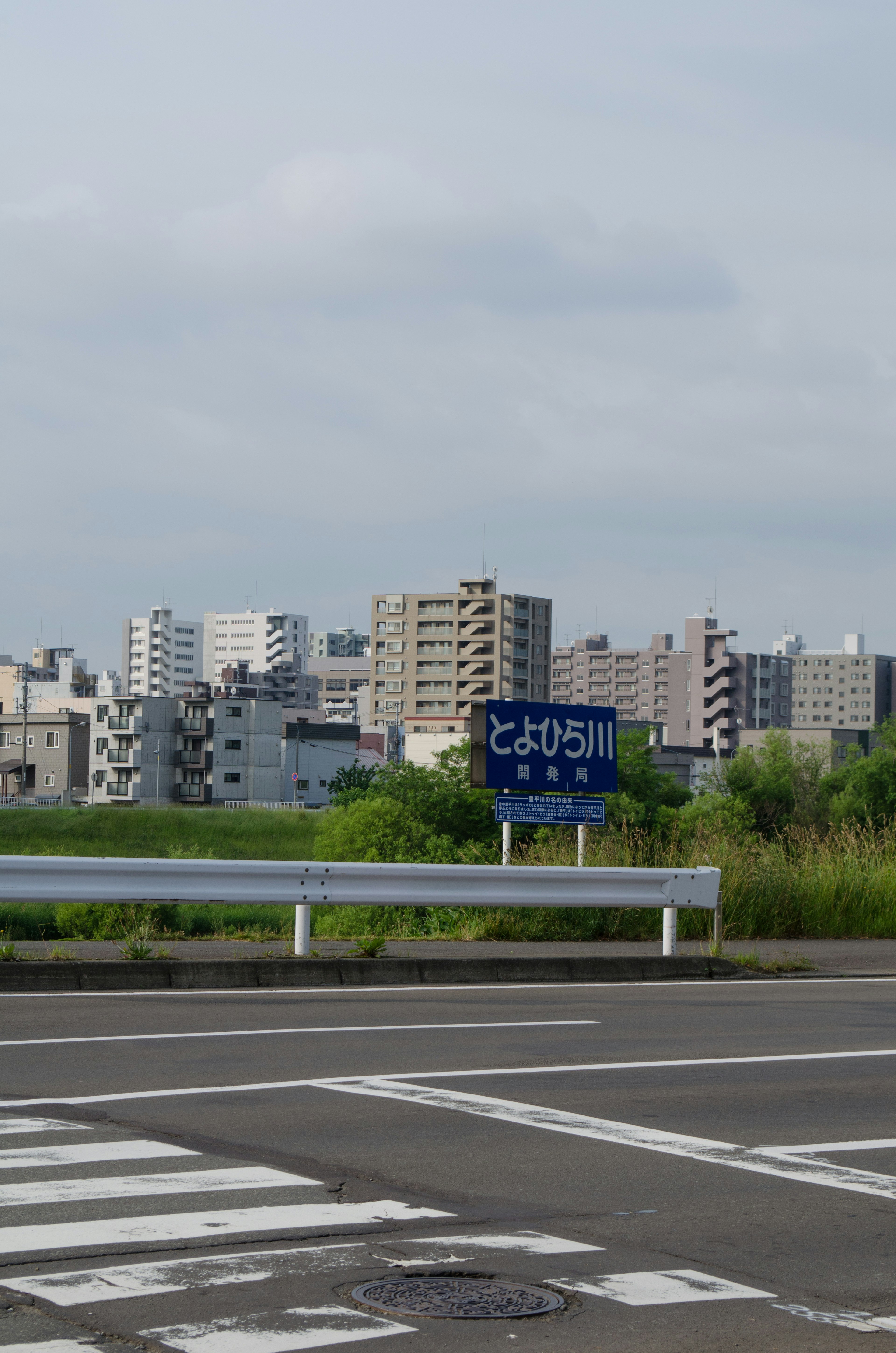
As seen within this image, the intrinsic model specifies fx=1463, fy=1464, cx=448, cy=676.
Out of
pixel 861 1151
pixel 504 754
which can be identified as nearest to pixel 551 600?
pixel 504 754

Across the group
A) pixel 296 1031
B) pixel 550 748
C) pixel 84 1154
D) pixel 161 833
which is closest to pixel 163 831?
pixel 161 833

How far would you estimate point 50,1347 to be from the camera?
393cm

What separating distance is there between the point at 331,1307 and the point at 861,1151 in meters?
3.29

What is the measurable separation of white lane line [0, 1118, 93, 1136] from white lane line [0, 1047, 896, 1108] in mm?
333

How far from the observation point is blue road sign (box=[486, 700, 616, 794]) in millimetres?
19078

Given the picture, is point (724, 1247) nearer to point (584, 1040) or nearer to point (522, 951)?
point (584, 1040)

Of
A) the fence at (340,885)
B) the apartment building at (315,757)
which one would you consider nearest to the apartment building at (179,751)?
the apartment building at (315,757)

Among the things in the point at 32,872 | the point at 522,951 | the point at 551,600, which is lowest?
the point at 522,951

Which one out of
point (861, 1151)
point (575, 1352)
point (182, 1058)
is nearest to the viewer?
point (575, 1352)

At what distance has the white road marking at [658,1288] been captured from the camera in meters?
4.51

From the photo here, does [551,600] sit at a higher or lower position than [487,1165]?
higher

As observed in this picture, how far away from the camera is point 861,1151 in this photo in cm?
672

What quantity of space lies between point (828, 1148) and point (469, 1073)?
2.35 metres

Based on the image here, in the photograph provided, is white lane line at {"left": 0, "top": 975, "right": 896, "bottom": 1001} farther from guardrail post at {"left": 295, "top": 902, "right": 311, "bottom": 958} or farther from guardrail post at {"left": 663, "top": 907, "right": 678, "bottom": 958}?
guardrail post at {"left": 295, "top": 902, "right": 311, "bottom": 958}
